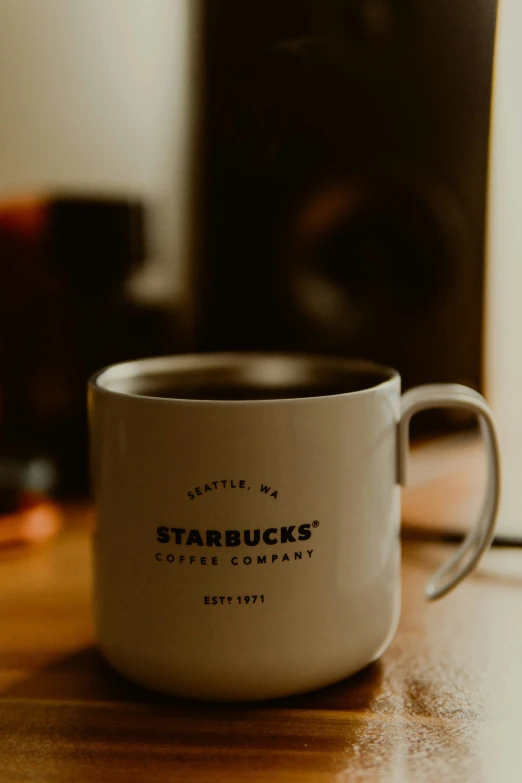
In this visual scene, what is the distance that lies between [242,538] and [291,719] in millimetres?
85

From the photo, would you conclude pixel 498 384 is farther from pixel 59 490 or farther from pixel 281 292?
pixel 59 490

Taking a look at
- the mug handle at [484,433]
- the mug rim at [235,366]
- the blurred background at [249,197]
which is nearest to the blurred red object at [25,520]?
the blurred background at [249,197]

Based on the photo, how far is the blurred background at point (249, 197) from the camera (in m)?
0.66

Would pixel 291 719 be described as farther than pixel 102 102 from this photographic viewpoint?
No

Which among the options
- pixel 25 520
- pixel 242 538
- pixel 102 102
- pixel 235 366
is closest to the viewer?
pixel 242 538

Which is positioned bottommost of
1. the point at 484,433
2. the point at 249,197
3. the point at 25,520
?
the point at 25,520

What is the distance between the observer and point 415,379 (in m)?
0.71

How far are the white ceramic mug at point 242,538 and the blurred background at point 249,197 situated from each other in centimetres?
28

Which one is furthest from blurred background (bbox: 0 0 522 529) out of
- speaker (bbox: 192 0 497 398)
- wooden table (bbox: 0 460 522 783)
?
wooden table (bbox: 0 460 522 783)

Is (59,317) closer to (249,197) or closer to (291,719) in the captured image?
(249,197)

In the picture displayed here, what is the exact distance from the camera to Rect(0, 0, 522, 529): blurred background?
66cm

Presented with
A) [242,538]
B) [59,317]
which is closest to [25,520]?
[59,317]

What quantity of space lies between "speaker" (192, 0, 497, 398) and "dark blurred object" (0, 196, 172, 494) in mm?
76

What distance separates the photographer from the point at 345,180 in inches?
26.8
